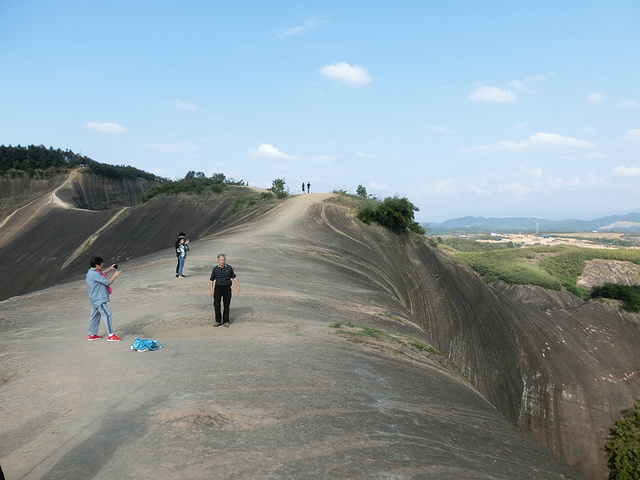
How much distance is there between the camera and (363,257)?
58.8ft

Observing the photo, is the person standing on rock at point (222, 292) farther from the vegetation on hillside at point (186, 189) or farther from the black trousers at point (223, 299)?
the vegetation on hillside at point (186, 189)

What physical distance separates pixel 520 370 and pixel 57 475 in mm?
20213

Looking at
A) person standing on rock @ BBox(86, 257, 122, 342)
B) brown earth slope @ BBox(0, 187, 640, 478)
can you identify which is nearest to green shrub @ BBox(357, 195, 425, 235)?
brown earth slope @ BBox(0, 187, 640, 478)

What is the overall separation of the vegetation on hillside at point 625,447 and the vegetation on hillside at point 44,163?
7711 cm

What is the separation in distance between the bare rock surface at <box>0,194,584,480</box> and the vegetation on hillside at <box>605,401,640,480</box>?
12892 mm

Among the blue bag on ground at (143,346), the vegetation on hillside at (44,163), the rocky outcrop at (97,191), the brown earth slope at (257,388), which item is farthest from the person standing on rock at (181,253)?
the vegetation on hillside at (44,163)

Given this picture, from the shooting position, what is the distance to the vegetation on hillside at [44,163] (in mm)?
63406

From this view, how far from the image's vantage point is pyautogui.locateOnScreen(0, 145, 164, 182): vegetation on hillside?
63406 mm

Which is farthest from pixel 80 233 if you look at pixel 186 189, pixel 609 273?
pixel 609 273

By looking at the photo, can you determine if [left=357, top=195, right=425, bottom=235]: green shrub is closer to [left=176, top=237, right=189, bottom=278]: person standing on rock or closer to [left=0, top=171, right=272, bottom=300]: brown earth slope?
[left=0, top=171, right=272, bottom=300]: brown earth slope

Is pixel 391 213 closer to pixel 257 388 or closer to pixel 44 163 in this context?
pixel 257 388

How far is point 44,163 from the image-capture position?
66250 millimetres

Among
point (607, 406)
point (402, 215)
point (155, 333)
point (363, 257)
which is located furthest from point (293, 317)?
point (607, 406)

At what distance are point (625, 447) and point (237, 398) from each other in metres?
19.8
